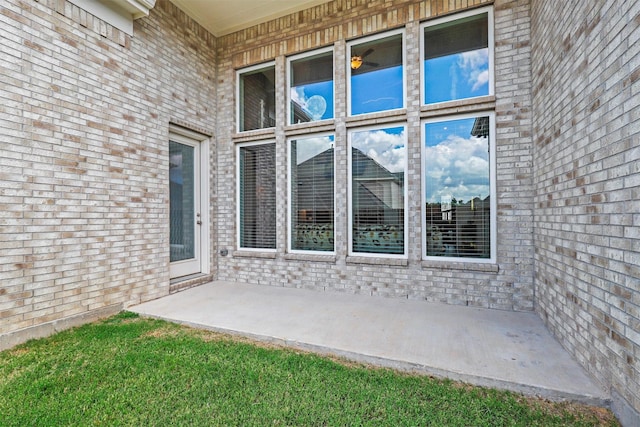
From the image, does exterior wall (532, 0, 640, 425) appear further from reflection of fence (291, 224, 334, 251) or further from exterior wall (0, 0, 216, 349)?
exterior wall (0, 0, 216, 349)

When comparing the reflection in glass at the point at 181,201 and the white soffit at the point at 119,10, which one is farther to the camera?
→ the reflection in glass at the point at 181,201

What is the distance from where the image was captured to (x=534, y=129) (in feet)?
10.8

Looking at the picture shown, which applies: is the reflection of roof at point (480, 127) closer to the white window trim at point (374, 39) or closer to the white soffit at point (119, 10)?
the white window trim at point (374, 39)

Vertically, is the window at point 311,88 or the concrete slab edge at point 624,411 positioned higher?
the window at point 311,88

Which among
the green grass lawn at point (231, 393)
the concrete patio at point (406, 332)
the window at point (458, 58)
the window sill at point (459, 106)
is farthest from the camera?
the window at point (458, 58)

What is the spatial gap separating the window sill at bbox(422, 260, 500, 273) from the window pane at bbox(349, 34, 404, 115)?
7.14 feet

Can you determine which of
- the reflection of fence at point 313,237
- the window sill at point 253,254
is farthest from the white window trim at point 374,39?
the window sill at point 253,254

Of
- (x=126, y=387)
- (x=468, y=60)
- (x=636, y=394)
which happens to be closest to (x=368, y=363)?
(x=636, y=394)

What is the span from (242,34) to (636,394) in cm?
606

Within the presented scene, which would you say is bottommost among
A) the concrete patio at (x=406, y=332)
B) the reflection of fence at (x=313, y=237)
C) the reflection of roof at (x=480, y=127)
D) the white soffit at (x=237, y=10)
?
the concrete patio at (x=406, y=332)

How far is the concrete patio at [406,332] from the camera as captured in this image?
2.05 metres

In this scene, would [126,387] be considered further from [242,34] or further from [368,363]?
[242,34]

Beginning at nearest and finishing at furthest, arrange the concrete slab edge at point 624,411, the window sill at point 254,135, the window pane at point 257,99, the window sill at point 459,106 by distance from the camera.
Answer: the concrete slab edge at point 624,411, the window sill at point 459,106, the window sill at point 254,135, the window pane at point 257,99

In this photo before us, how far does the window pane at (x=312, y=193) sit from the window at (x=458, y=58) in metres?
1.62
